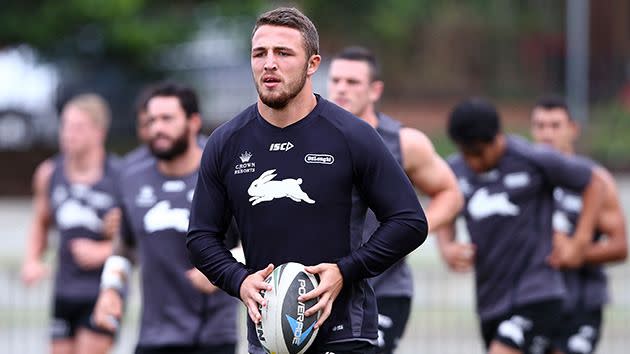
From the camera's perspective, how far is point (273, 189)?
6.02m

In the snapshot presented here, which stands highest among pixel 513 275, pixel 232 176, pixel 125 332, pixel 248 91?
pixel 248 91

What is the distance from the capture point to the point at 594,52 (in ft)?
125

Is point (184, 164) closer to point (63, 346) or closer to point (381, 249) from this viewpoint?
point (381, 249)

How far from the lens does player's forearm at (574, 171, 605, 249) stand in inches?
400

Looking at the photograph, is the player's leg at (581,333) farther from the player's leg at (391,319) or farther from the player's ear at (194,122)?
the player's ear at (194,122)

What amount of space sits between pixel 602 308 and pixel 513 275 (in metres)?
Result: 1.31

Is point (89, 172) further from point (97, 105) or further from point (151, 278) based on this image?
point (151, 278)

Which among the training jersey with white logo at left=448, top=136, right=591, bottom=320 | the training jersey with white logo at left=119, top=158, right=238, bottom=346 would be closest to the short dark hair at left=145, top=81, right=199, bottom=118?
the training jersey with white logo at left=119, top=158, right=238, bottom=346

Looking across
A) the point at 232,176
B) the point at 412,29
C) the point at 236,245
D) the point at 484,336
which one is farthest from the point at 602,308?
the point at 412,29

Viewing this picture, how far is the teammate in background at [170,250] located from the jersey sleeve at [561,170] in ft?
8.50

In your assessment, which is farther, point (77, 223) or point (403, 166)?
point (77, 223)

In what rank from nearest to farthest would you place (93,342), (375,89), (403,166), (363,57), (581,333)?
(403,166) → (375,89) → (363,57) → (581,333) → (93,342)

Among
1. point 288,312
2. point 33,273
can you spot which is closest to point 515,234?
point 33,273

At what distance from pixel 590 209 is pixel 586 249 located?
38 centimetres
